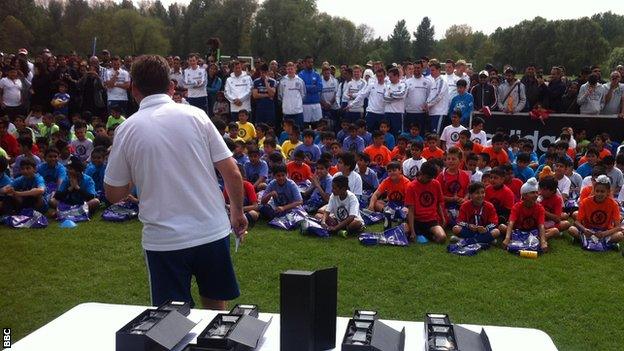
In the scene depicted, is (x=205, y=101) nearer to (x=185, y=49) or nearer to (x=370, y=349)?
(x=370, y=349)

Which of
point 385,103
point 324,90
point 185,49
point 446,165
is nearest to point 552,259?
point 446,165

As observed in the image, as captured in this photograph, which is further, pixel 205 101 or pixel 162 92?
pixel 205 101

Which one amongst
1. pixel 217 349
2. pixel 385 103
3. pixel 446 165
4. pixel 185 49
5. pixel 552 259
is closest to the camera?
pixel 217 349

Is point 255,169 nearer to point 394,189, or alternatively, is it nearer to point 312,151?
point 312,151

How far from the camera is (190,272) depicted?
9.61 ft

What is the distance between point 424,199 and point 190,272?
5035 millimetres

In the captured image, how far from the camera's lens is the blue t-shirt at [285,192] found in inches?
328

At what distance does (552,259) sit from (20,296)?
17.7ft

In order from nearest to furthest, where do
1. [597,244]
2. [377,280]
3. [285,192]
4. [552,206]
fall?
[377,280], [597,244], [552,206], [285,192]

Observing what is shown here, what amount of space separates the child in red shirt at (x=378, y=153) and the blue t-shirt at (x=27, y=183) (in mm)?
5104

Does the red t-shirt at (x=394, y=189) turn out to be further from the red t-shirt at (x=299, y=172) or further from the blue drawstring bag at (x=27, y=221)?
the blue drawstring bag at (x=27, y=221)

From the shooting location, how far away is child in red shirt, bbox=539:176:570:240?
752cm

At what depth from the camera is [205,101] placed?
14.0 metres

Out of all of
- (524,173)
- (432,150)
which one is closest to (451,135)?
(432,150)
